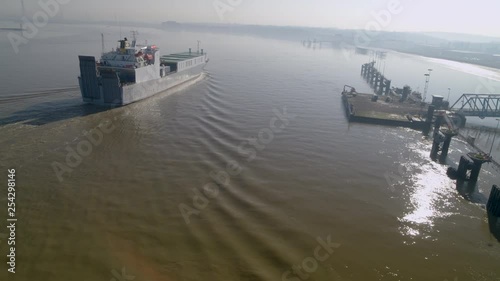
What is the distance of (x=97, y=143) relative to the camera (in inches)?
986

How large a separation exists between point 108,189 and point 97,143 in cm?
831

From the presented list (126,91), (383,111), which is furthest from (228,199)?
(383,111)

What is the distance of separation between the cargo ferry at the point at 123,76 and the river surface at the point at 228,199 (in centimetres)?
209

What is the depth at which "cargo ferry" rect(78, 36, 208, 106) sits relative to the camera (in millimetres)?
33375

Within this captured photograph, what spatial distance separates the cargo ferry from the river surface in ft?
6.84

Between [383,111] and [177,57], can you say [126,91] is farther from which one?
[177,57]

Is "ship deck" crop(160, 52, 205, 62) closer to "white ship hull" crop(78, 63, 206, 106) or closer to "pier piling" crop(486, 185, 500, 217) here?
"white ship hull" crop(78, 63, 206, 106)

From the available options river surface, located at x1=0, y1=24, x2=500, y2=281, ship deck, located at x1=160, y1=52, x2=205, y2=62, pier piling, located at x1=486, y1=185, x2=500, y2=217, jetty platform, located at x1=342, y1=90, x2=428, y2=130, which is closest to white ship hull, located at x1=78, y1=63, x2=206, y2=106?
river surface, located at x1=0, y1=24, x2=500, y2=281

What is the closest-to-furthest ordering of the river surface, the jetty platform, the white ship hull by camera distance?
1. the river surface
2. the white ship hull
3. the jetty platform

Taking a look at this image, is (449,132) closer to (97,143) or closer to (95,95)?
(97,143)

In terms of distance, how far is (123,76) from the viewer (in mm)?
37188

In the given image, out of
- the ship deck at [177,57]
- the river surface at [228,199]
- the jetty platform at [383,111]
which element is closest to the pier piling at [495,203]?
the river surface at [228,199]

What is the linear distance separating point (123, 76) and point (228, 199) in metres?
26.2

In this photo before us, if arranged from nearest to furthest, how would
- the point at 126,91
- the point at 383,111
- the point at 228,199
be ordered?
the point at 228,199, the point at 126,91, the point at 383,111
